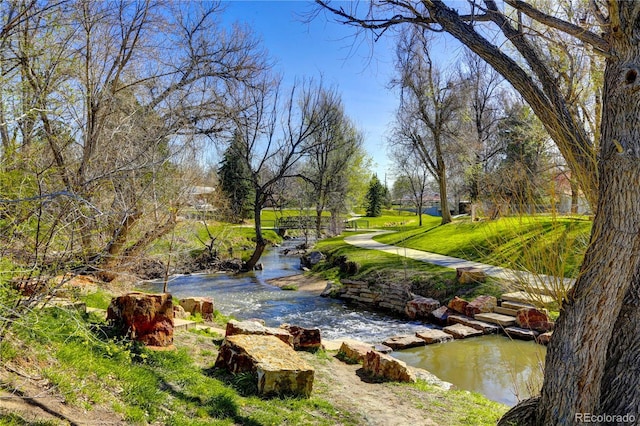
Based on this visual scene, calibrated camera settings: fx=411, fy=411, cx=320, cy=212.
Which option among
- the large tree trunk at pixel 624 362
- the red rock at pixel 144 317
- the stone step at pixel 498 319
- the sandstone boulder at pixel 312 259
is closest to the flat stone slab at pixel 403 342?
the stone step at pixel 498 319

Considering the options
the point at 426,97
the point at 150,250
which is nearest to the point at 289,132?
the point at 426,97

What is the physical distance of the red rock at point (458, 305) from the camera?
417 inches

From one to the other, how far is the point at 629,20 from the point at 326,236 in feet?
88.0

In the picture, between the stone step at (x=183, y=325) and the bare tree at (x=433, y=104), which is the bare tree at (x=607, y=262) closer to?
the stone step at (x=183, y=325)

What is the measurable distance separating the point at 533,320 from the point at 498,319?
761mm

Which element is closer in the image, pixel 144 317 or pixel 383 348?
pixel 144 317

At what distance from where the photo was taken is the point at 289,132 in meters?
19.5

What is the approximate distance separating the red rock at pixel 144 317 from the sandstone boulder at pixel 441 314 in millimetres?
7393

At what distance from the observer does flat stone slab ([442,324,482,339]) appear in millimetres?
9086

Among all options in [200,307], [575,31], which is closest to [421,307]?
[200,307]

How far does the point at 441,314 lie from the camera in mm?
10594

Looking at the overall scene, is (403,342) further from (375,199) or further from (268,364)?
(375,199)

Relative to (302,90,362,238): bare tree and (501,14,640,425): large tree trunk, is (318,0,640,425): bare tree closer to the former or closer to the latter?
(501,14,640,425): large tree trunk

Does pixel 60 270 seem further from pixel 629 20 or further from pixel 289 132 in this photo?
pixel 289 132
